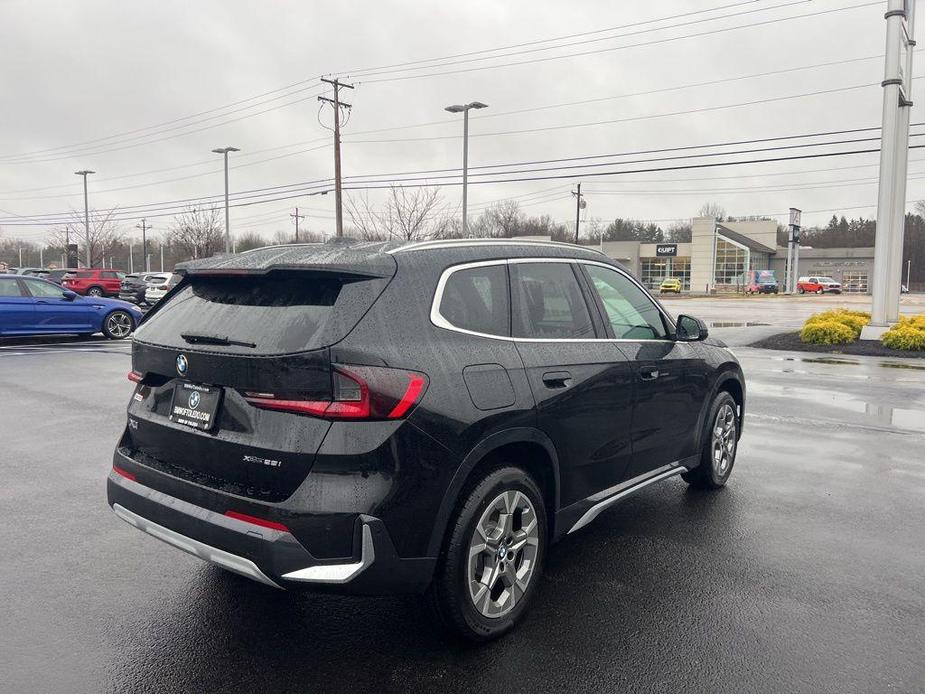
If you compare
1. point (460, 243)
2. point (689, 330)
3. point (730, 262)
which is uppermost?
point (730, 262)

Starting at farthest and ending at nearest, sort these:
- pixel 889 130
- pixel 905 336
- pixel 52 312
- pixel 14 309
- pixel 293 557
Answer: pixel 52 312 < pixel 889 130 < pixel 14 309 < pixel 905 336 < pixel 293 557

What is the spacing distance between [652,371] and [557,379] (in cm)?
106

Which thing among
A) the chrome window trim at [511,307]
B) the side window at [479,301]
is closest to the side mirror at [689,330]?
the chrome window trim at [511,307]

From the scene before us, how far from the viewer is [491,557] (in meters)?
3.35

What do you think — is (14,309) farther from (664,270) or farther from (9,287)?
(664,270)

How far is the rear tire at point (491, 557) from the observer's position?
10.4 feet

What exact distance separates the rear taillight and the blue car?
51.4 ft

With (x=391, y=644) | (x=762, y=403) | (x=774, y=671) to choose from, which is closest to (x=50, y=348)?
(x=762, y=403)

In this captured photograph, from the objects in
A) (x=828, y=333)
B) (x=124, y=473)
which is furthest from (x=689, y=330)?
(x=828, y=333)

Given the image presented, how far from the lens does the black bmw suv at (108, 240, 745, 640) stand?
2.90m

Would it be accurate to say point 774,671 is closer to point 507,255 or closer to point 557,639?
point 557,639

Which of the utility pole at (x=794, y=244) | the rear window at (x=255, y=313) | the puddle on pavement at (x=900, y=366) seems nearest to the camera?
the rear window at (x=255, y=313)

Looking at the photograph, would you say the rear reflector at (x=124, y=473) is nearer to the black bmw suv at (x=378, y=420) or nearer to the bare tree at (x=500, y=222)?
the black bmw suv at (x=378, y=420)

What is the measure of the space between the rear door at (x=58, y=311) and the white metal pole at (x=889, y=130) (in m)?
17.7
